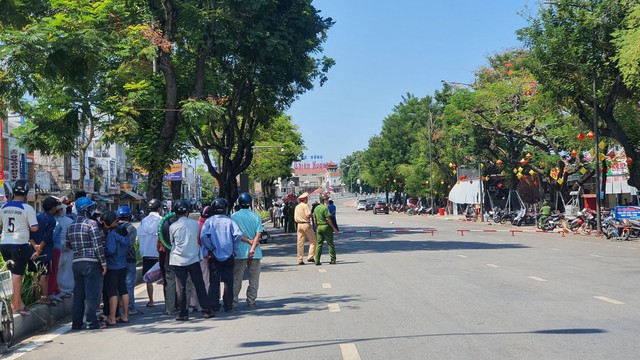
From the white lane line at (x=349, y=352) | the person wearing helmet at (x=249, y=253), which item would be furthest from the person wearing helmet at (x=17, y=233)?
the white lane line at (x=349, y=352)

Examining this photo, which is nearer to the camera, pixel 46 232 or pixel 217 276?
pixel 46 232

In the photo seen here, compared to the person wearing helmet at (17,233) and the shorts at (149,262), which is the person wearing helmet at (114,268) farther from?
the shorts at (149,262)

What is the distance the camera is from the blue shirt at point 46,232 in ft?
34.6

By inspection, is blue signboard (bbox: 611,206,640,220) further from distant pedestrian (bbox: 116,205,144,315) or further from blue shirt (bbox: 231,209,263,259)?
distant pedestrian (bbox: 116,205,144,315)

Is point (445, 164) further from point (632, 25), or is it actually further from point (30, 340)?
point (30, 340)

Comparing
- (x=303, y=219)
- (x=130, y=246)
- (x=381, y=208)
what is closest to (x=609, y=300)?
(x=130, y=246)

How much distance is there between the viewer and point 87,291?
9.72m

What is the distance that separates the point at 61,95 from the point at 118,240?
1142 cm

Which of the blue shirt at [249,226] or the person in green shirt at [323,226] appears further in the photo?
the person in green shirt at [323,226]

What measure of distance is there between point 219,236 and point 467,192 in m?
52.0

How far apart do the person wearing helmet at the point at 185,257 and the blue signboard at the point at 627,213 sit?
868 inches

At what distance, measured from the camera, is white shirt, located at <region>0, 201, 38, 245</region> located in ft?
31.9

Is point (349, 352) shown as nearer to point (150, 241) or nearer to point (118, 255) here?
point (118, 255)

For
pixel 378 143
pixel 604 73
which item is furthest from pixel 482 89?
pixel 378 143
